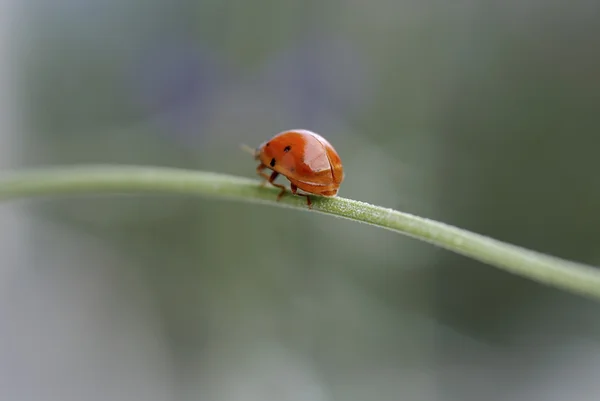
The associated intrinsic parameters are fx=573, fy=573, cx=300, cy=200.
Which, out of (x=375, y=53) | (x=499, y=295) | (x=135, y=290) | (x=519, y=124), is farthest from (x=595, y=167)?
(x=135, y=290)

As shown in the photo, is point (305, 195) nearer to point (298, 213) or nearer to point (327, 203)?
point (327, 203)

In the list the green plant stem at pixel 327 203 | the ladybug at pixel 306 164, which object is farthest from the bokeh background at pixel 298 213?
the green plant stem at pixel 327 203

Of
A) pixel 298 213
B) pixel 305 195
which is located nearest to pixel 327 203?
pixel 305 195

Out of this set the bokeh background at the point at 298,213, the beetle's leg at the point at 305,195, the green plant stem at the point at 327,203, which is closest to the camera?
the green plant stem at the point at 327,203

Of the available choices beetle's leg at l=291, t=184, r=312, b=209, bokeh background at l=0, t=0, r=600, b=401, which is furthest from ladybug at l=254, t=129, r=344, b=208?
bokeh background at l=0, t=0, r=600, b=401

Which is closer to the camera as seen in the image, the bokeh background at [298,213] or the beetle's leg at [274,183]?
the beetle's leg at [274,183]

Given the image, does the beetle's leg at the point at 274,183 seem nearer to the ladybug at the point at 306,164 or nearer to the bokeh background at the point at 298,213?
the ladybug at the point at 306,164
